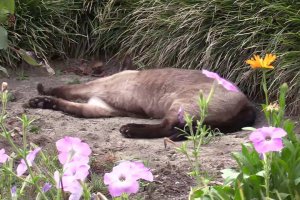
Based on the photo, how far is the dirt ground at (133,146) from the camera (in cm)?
371

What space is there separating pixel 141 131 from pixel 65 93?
4.92 ft

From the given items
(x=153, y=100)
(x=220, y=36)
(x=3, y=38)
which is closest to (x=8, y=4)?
(x=3, y=38)

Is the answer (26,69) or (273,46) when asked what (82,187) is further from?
(26,69)

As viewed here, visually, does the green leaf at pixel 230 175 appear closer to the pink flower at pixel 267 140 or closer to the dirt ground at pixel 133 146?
the dirt ground at pixel 133 146

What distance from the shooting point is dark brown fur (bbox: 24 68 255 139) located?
5102mm

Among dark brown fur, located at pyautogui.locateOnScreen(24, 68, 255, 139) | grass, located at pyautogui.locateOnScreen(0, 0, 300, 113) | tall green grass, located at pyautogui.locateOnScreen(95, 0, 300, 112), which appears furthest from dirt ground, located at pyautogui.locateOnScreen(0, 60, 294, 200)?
grass, located at pyautogui.locateOnScreen(0, 0, 300, 113)

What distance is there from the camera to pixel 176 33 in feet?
21.1

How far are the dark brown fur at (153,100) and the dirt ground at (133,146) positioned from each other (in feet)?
0.41

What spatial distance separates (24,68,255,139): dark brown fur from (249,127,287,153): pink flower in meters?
3.12

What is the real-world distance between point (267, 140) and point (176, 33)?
186 inches

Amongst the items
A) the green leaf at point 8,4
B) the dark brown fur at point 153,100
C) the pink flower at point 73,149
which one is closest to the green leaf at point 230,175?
the pink flower at point 73,149

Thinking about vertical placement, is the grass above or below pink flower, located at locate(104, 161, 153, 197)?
below

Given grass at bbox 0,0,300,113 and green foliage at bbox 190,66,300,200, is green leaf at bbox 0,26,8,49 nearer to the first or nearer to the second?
green foliage at bbox 190,66,300,200

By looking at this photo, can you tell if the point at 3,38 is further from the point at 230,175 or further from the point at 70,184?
the point at 230,175
